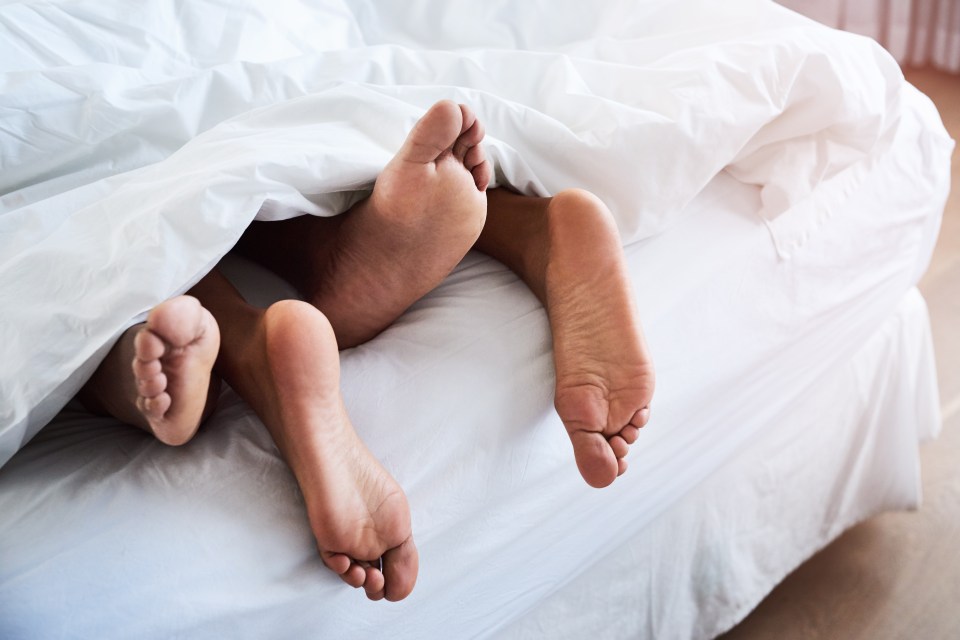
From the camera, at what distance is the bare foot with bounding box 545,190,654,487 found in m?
0.73

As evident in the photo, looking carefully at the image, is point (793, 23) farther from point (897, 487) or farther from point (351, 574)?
point (351, 574)

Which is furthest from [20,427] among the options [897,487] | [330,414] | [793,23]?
[897,487]

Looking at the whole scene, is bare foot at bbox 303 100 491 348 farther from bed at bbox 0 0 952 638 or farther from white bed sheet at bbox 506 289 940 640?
white bed sheet at bbox 506 289 940 640

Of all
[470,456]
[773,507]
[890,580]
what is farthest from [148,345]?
[890,580]

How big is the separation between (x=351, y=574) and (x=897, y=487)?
84cm

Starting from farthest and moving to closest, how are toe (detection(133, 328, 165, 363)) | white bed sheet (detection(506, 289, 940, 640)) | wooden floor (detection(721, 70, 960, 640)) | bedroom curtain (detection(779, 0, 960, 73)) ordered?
bedroom curtain (detection(779, 0, 960, 73)), wooden floor (detection(721, 70, 960, 640)), white bed sheet (detection(506, 289, 940, 640)), toe (detection(133, 328, 165, 363))

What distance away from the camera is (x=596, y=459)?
0.73 meters

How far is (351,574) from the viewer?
66cm

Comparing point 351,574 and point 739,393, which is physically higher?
point 351,574

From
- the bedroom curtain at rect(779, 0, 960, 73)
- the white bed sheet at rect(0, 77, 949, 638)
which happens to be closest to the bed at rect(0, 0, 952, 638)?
the white bed sheet at rect(0, 77, 949, 638)

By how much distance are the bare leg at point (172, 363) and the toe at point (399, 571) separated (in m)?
0.16

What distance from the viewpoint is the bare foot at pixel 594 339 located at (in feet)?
2.41

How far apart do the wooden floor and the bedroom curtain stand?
1.15 meters

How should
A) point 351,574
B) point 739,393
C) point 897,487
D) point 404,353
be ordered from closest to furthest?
point 351,574 < point 404,353 < point 739,393 < point 897,487
